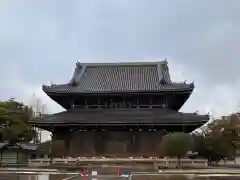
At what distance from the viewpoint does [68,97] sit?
45.9m

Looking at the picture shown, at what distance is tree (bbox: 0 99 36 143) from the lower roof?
15773mm

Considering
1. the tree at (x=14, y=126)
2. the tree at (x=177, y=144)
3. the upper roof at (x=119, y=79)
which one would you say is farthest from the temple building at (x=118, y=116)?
the tree at (x=14, y=126)

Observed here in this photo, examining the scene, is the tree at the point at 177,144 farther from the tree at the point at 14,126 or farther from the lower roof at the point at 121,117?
the tree at the point at 14,126

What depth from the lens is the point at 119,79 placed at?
4947 cm

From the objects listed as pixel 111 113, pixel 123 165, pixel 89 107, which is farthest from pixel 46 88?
pixel 123 165

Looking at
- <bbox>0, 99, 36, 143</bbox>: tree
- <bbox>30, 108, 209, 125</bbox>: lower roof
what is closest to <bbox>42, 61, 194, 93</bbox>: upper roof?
<bbox>30, 108, 209, 125</bbox>: lower roof

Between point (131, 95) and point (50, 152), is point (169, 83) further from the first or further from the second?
point (50, 152)

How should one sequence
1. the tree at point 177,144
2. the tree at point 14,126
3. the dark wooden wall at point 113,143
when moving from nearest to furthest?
the tree at point 177,144, the dark wooden wall at point 113,143, the tree at point 14,126

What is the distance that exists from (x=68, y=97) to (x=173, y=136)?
53.2ft

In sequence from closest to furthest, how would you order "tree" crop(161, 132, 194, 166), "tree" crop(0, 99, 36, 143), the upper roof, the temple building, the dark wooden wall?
"tree" crop(161, 132, 194, 166)
the temple building
the dark wooden wall
the upper roof
"tree" crop(0, 99, 36, 143)

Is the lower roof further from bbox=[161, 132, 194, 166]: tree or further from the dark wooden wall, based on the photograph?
bbox=[161, 132, 194, 166]: tree

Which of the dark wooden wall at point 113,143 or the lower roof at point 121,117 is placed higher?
the lower roof at point 121,117

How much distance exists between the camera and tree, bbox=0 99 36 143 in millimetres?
57900

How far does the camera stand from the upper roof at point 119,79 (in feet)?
149
